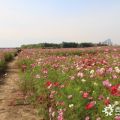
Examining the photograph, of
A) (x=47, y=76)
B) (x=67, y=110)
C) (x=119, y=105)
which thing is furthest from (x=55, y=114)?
(x=47, y=76)

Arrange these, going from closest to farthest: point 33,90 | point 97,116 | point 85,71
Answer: point 97,116, point 85,71, point 33,90

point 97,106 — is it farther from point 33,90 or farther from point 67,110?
point 33,90

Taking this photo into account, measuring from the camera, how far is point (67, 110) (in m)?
6.04

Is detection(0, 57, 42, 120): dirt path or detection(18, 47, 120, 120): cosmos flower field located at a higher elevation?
detection(18, 47, 120, 120): cosmos flower field

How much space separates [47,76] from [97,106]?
392 centimetres

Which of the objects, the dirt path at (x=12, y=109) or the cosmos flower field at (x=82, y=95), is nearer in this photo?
the cosmos flower field at (x=82, y=95)

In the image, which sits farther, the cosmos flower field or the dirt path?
the dirt path

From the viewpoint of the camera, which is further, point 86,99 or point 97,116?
point 86,99

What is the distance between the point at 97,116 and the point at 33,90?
525 cm

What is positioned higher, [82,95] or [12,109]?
[82,95]

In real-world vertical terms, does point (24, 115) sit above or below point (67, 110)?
below

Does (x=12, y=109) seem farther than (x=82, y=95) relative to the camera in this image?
Yes

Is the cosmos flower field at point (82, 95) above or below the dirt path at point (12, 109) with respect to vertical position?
above

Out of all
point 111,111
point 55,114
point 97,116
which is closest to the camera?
point 111,111
